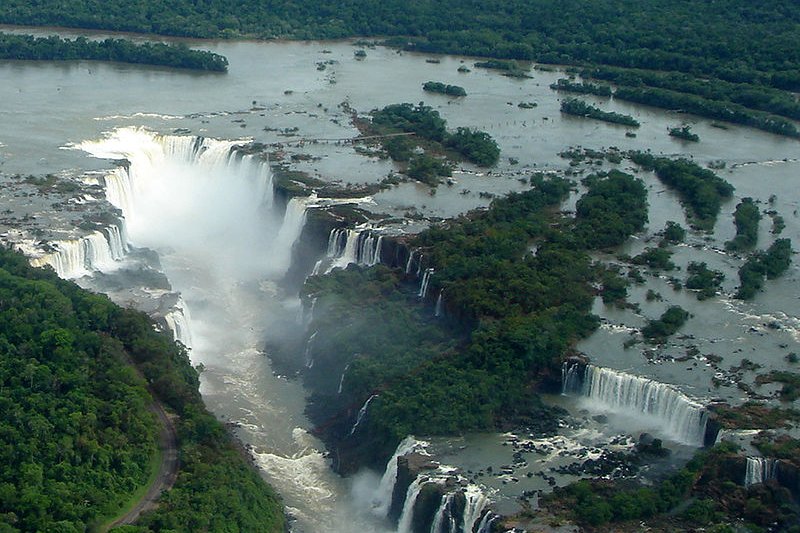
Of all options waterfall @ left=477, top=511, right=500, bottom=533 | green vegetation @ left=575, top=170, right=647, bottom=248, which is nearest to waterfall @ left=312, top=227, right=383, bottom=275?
green vegetation @ left=575, top=170, right=647, bottom=248

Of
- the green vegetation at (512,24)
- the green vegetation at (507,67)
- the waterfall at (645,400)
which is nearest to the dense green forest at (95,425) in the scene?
the waterfall at (645,400)

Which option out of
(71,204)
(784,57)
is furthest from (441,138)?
(784,57)

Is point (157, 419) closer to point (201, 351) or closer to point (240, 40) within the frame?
point (201, 351)

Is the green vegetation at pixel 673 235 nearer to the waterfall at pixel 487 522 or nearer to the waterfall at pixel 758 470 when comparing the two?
the waterfall at pixel 758 470

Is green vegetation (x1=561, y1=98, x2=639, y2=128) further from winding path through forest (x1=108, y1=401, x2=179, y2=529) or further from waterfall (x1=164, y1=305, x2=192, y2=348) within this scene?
winding path through forest (x1=108, y1=401, x2=179, y2=529)

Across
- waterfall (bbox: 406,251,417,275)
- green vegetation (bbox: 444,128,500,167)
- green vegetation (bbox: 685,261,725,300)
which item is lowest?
waterfall (bbox: 406,251,417,275)

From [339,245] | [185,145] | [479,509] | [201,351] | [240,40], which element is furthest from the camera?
[240,40]

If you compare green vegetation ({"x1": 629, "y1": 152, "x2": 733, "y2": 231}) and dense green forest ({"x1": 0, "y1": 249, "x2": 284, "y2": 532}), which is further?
green vegetation ({"x1": 629, "y1": 152, "x2": 733, "y2": 231})
